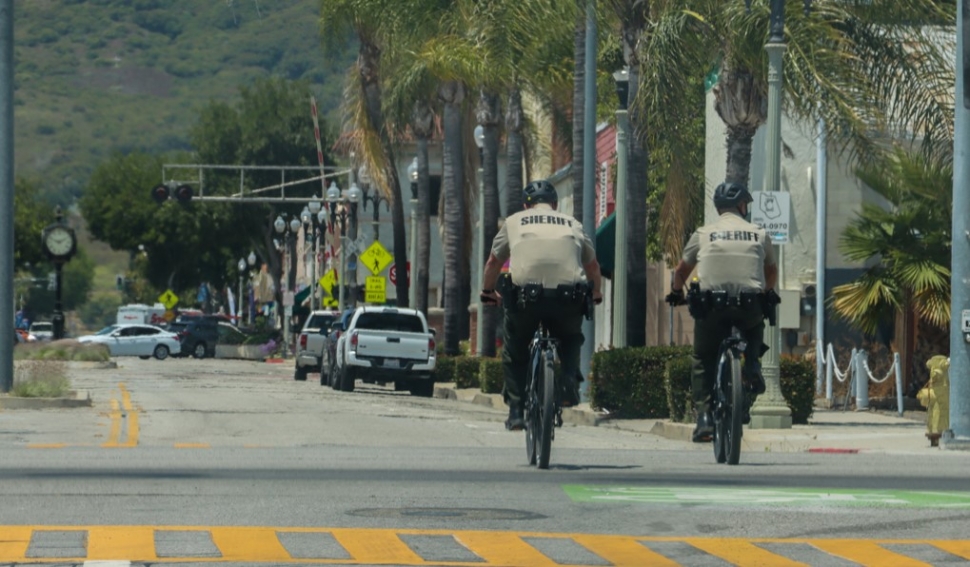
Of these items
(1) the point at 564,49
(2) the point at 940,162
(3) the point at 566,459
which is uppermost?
(1) the point at 564,49

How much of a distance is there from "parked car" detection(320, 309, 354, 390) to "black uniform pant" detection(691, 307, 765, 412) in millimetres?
23448

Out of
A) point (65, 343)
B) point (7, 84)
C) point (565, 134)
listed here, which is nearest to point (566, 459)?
point (7, 84)

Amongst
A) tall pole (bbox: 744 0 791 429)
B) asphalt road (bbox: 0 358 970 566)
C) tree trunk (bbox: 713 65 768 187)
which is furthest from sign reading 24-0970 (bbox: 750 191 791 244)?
tree trunk (bbox: 713 65 768 187)

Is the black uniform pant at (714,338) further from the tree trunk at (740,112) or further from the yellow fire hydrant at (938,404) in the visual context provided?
the tree trunk at (740,112)

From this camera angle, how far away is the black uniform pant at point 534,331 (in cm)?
1295

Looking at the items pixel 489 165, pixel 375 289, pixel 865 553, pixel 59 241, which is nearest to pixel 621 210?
pixel 489 165

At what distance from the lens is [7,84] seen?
78.3 feet

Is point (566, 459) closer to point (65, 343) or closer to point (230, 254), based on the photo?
point (65, 343)

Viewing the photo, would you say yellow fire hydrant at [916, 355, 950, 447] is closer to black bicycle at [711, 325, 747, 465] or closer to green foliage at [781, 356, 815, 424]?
green foliage at [781, 356, 815, 424]

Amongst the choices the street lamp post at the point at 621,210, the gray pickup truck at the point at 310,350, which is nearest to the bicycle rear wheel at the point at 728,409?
the street lamp post at the point at 621,210

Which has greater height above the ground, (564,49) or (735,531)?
(564,49)

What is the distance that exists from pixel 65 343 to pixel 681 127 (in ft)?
112

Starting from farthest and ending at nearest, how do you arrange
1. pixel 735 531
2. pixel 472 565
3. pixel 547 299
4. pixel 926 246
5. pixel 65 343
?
pixel 65 343 → pixel 926 246 → pixel 547 299 → pixel 735 531 → pixel 472 565

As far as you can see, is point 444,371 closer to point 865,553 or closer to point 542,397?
point 542,397
